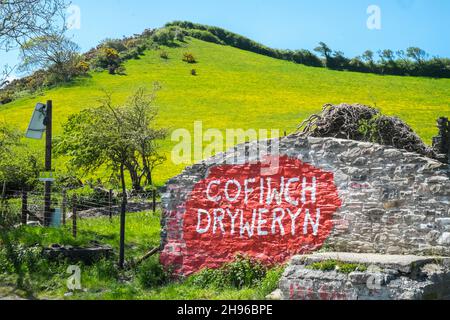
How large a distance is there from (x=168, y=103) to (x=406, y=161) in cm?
4115

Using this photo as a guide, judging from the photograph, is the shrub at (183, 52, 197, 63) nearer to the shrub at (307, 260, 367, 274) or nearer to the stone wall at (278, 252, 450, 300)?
the stone wall at (278, 252, 450, 300)

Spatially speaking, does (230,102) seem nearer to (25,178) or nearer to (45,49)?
(25,178)

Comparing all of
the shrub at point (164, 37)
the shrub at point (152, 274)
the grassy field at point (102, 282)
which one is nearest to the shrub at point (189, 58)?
the shrub at point (164, 37)

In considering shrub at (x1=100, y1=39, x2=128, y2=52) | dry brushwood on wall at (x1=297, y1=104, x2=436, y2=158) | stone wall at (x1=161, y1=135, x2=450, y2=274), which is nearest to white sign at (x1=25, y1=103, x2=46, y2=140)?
stone wall at (x1=161, y1=135, x2=450, y2=274)

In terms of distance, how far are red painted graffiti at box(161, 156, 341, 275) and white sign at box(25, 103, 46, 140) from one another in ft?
15.5

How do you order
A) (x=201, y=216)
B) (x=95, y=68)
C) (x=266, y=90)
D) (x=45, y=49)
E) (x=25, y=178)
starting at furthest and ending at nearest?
(x=95, y=68)
(x=266, y=90)
(x=25, y=178)
(x=45, y=49)
(x=201, y=216)

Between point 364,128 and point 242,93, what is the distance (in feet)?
138

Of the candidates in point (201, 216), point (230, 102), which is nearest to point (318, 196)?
point (201, 216)

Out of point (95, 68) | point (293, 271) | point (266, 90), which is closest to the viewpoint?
point (293, 271)

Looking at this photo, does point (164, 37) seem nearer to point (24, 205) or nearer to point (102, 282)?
point (24, 205)

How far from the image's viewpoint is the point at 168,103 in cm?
5191

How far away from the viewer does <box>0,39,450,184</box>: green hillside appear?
46203 mm

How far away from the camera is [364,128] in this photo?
13742 mm

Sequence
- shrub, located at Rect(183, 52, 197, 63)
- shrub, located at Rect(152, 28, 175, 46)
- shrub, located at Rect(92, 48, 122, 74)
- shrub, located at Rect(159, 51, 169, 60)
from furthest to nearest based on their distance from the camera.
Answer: shrub, located at Rect(152, 28, 175, 46) → shrub, located at Rect(159, 51, 169, 60) → shrub, located at Rect(183, 52, 197, 63) → shrub, located at Rect(92, 48, 122, 74)
